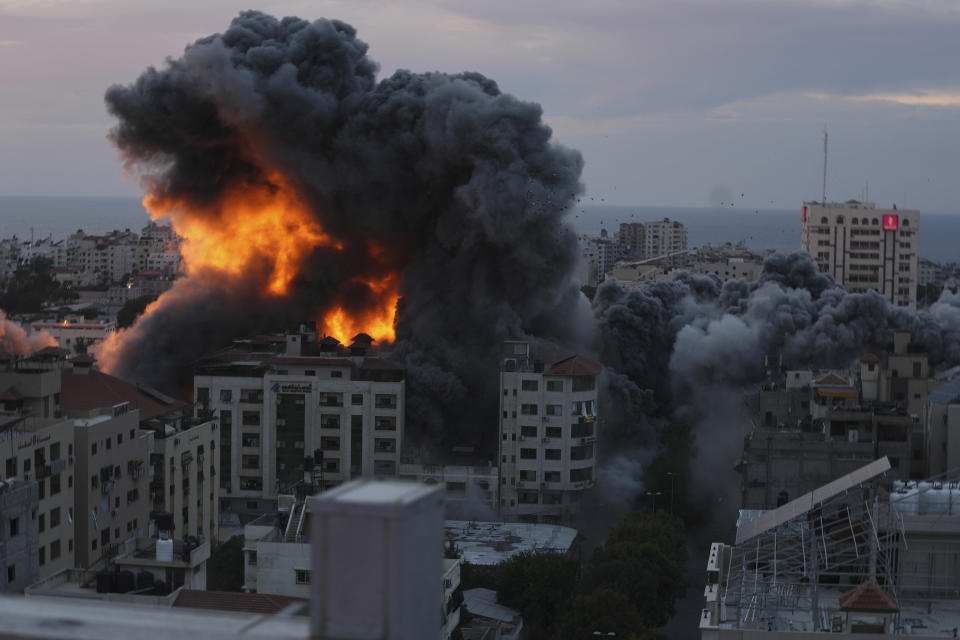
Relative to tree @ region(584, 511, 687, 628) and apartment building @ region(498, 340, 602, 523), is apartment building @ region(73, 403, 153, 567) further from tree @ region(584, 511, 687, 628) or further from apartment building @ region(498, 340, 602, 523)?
apartment building @ region(498, 340, 602, 523)

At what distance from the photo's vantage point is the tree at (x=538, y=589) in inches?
1378

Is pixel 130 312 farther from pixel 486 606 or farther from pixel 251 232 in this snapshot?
pixel 486 606

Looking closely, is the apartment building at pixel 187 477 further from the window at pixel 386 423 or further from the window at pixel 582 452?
the window at pixel 582 452

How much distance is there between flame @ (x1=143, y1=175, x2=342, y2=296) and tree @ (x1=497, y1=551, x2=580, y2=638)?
3274cm

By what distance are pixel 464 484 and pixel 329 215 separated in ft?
70.0

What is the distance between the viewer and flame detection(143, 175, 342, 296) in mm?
67188

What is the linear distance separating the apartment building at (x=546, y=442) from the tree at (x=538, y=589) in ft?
40.0

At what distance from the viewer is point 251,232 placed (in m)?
68.6

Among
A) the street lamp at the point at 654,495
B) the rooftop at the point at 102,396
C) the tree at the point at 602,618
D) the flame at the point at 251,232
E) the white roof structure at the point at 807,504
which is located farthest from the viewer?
the flame at the point at 251,232

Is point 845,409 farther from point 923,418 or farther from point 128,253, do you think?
point 128,253

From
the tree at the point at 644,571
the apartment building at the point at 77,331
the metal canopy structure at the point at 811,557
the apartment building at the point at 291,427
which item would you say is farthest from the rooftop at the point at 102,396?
the apartment building at the point at 77,331

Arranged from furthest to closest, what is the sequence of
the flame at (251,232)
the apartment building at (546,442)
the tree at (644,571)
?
the flame at (251,232) < the apartment building at (546,442) < the tree at (644,571)

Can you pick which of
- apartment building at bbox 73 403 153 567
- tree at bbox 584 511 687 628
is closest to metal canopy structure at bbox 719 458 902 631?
tree at bbox 584 511 687 628

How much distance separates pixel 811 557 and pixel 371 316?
45703 mm
